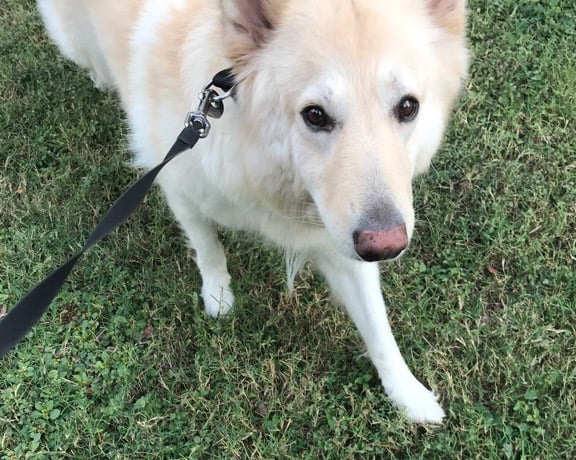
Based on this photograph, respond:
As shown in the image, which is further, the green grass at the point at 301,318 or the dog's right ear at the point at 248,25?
the green grass at the point at 301,318

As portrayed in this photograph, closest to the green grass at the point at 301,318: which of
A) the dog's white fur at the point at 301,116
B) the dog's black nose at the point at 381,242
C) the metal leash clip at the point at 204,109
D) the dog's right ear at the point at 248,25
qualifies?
the dog's white fur at the point at 301,116

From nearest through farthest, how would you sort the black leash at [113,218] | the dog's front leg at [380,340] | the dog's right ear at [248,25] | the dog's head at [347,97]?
the black leash at [113,218] → the dog's head at [347,97] → the dog's right ear at [248,25] → the dog's front leg at [380,340]

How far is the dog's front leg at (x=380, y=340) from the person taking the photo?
9.07ft

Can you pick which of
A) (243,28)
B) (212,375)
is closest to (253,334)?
(212,375)

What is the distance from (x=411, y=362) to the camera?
3025 mm

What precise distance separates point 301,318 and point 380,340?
523 millimetres

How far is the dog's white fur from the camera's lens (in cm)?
185

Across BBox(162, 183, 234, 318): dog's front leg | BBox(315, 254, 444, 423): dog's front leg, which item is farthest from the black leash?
BBox(315, 254, 444, 423): dog's front leg

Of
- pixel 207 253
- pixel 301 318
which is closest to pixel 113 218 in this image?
pixel 207 253

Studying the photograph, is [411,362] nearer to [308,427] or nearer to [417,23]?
[308,427]

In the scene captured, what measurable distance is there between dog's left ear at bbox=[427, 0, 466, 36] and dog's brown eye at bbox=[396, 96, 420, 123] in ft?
1.25

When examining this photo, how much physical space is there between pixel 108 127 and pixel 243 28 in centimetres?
227

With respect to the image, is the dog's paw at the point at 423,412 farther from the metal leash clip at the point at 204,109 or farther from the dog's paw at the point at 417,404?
the metal leash clip at the point at 204,109

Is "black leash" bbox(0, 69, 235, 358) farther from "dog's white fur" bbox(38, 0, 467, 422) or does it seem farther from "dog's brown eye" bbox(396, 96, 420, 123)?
"dog's brown eye" bbox(396, 96, 420, 123)
